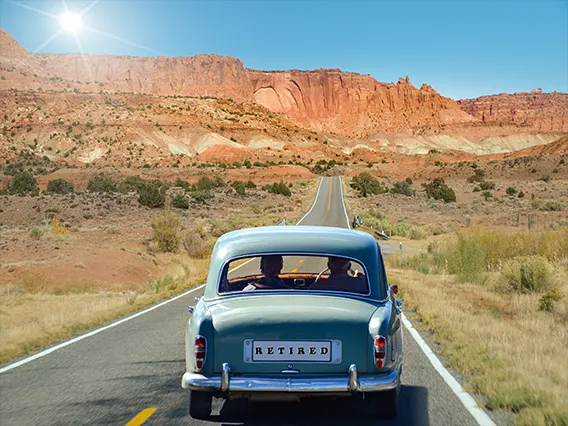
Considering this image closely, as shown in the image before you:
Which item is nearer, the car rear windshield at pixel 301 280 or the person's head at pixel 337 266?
the car rear windshield at pixel 301 280

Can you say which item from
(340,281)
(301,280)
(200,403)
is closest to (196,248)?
(301,280)

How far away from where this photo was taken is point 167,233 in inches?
1176

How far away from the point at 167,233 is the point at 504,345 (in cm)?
2263

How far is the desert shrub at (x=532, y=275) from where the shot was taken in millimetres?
15586

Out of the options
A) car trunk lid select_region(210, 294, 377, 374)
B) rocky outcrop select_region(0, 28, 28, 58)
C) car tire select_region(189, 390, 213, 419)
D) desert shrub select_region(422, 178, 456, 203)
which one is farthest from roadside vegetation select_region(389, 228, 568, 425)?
rocky outcrop select_region(0, 28, 28, 58)

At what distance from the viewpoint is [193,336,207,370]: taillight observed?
5.22m

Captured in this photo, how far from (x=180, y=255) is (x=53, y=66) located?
565 ft

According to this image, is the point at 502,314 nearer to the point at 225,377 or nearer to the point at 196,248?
the point at 225,377

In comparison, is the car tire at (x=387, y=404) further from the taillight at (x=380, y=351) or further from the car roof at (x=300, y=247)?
the car roof at (x=300, y=247)

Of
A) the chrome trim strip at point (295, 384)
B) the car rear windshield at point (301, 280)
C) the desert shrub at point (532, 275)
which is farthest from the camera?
the desert shrub at point (532, 275)

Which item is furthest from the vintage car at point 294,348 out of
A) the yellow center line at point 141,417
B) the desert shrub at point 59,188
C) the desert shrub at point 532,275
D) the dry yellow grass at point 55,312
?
the desert shrub at point 59,188

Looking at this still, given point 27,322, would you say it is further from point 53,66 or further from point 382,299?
point 53,66

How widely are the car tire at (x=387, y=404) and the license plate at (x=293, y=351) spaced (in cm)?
69

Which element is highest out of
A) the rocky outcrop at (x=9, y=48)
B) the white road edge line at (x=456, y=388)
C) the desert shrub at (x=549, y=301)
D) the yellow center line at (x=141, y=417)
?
the rocky outcrop at (x=9, y=48)
